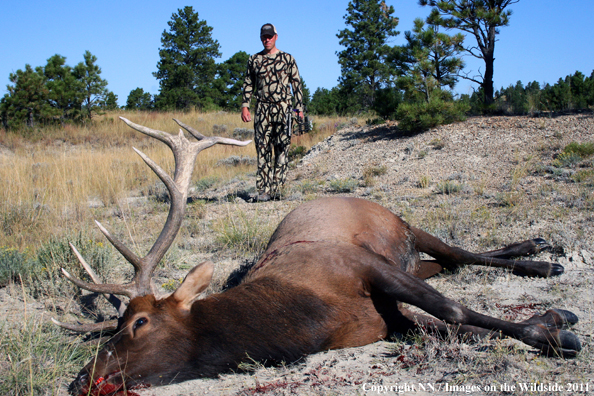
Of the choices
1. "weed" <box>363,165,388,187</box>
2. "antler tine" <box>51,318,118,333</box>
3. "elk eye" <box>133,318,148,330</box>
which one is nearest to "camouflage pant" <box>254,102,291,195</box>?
"weed" <box>363,165,388,187</box>

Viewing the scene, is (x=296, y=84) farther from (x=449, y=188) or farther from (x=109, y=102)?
(x=109, y=102)

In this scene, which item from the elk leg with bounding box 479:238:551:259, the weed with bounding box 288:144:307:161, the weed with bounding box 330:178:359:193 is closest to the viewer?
the elk leg with bounding box 479:238:551:259

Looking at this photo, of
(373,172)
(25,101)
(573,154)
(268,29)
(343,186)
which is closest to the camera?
(268,29)

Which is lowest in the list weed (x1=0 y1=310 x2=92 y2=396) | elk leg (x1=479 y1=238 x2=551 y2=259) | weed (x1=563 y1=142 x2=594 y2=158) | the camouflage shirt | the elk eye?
weed (x1=0 y1=310 x2=92 y2=396)

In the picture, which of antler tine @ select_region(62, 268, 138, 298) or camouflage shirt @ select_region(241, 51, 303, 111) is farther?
camouflage shirt @ select_region(241, 51, 303, 111)

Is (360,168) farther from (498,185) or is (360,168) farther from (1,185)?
(1,185)

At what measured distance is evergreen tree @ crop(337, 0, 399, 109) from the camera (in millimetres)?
31078

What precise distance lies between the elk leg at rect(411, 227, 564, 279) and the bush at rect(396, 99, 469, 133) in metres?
6.86

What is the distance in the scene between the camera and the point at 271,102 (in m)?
7.38

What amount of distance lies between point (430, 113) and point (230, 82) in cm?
2842

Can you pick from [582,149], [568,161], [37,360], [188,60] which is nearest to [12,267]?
[37,360]

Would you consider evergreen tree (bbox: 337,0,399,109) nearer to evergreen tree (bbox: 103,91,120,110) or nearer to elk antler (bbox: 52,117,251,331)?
evergreen tree (bbox: 103,91,120,110)

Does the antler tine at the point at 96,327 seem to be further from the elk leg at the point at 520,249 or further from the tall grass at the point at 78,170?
the elk leg at the point at 520,249

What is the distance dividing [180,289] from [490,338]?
1.84 meters
